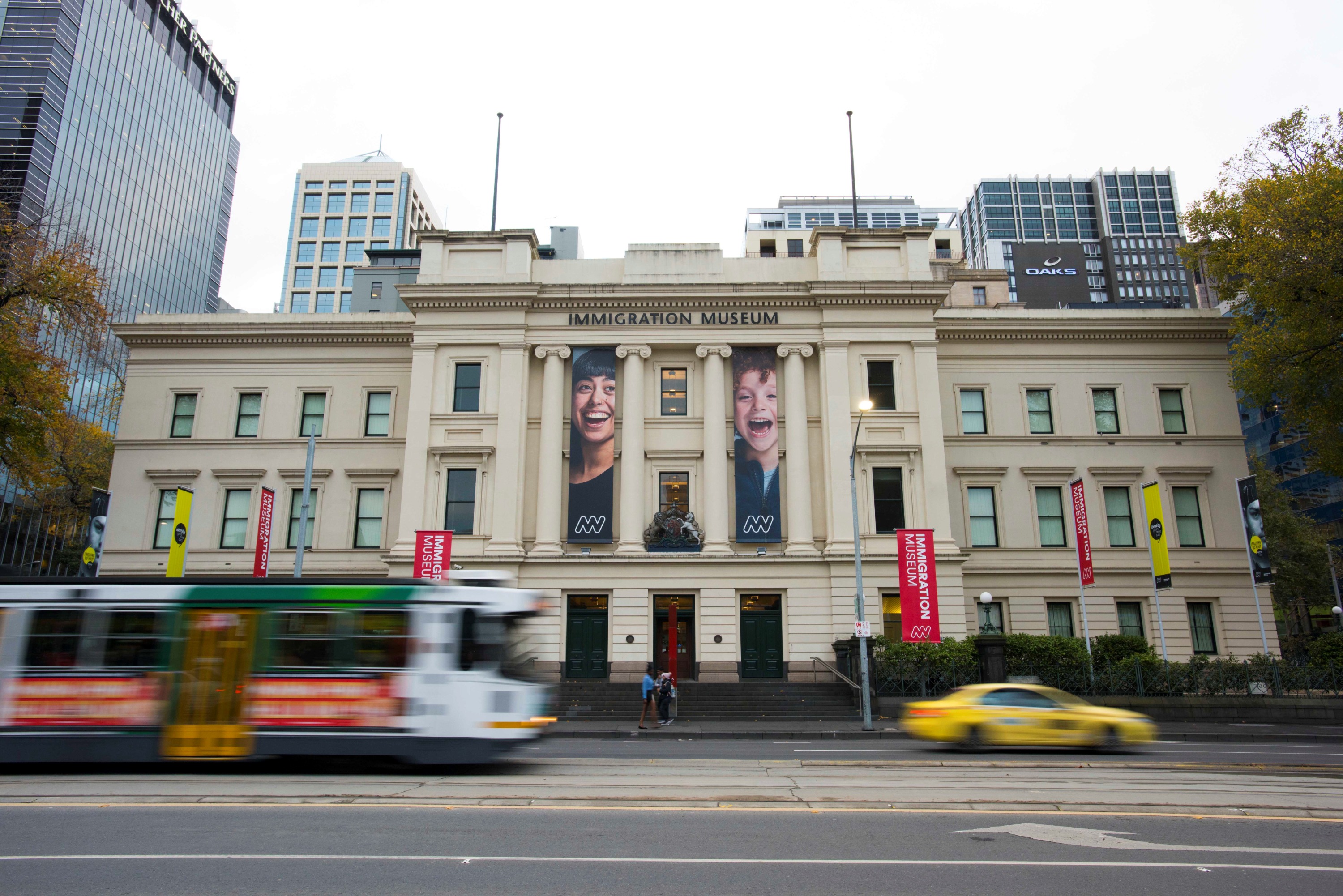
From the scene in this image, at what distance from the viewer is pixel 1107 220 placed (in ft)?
508

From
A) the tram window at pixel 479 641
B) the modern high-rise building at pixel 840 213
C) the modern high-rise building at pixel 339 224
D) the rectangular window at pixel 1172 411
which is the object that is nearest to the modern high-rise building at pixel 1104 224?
the modern high-rise building at pixel 840 213

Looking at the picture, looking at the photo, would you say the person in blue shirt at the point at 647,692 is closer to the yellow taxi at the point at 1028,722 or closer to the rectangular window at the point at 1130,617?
the yellow taxi at the point at 1028,722

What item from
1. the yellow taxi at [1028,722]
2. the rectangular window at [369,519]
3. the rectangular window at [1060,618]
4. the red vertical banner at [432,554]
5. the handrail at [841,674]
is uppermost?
the rectangular window at [369,519]

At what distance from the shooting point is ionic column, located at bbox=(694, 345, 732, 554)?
1211 inches

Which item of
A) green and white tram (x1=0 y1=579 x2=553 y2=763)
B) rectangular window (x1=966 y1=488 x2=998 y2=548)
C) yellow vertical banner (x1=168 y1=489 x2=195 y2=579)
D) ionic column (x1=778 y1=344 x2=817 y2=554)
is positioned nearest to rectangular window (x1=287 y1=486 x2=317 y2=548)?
yellow vertical banner (x1=168 y1=489 x2=195 y2=579)

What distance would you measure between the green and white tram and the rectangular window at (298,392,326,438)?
21609mm

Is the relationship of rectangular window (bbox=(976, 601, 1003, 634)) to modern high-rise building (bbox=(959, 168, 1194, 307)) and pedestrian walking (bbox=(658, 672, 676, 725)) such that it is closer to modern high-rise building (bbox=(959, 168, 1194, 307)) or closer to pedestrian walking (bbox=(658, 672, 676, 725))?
pedestrian walking (bbox=(658, 672, 676, 725))

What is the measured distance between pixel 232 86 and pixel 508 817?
418 feet

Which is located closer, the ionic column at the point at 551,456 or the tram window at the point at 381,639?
the tram window at the point at 381,639

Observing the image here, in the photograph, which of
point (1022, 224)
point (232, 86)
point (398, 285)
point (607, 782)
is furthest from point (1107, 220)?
point (607, 782)

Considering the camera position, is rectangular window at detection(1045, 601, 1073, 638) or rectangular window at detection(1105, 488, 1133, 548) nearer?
rectangular window at detection(1045, 601, 1073, 638)

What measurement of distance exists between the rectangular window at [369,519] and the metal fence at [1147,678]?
1924 cm

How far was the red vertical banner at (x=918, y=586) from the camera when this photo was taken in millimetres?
27406

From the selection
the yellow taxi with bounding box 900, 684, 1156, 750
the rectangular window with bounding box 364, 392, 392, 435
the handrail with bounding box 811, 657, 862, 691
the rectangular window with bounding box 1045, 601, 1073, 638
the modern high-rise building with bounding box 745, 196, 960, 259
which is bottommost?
the yellow taxi with bounding box 900, 684, 1156, 750
